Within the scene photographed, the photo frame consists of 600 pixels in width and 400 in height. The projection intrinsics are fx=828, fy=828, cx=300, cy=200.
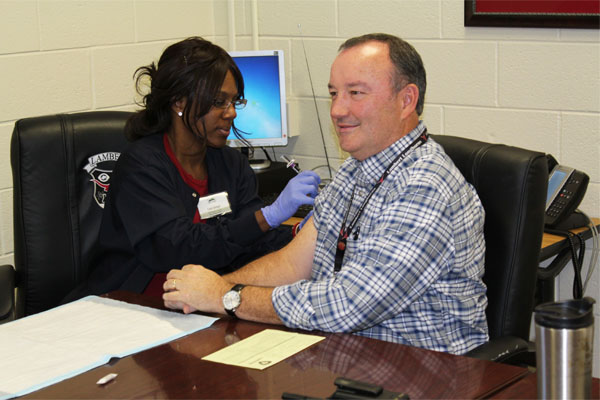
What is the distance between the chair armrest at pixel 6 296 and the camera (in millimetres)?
2158

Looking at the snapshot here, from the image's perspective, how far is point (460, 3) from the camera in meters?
3.02

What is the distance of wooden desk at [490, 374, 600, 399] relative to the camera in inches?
50.6

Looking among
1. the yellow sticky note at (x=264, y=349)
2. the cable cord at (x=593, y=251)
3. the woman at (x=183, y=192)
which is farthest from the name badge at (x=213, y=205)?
the cable cord at (x=593, y=251)

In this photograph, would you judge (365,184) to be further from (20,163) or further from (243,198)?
(20,163)

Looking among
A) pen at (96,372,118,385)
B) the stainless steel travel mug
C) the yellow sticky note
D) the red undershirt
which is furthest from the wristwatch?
the stainless steel travel mug

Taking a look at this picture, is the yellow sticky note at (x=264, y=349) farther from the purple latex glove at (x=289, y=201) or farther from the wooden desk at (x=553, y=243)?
the wooden desk at (x=553, y=243)

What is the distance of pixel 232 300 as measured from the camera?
1.74m

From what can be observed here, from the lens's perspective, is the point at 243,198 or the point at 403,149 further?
the point at 243,198

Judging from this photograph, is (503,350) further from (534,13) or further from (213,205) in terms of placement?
(534,13)

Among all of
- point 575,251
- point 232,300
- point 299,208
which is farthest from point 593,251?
point 232,300

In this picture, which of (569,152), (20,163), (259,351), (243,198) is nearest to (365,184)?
(259,351)

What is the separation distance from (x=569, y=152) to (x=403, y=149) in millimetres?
1259

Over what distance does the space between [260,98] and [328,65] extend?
334mm

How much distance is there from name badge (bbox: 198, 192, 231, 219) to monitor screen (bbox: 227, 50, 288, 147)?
0.96m
